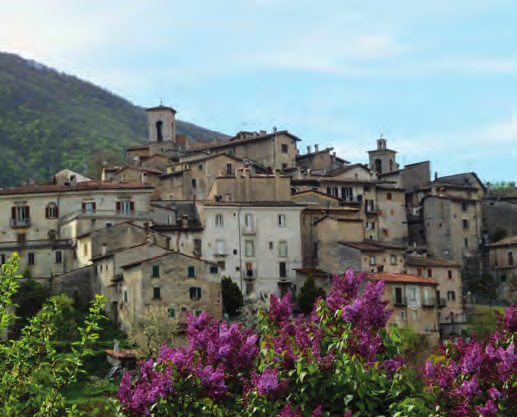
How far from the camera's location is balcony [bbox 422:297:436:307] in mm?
79688

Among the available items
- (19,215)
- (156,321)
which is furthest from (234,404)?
(19,215)

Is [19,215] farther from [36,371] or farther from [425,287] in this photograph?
[36,371]

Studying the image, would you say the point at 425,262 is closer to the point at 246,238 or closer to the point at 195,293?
the point at 246,238

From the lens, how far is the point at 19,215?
86438mm

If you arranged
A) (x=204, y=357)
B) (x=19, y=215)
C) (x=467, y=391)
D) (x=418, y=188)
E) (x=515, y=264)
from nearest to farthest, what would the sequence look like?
(x=467, y=391)
(x=204, y=357)
(x=19, y=215)
(x=515, y=264)
(x=418, y=188)

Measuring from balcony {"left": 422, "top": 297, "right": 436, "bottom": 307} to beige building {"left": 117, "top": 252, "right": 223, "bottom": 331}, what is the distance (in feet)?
53.9

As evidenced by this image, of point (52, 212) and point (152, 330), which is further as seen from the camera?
point (52, 212)

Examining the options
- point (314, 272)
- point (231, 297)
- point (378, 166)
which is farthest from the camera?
point (378, 166)

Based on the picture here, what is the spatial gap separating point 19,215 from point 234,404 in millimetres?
73487

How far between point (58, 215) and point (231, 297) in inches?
717

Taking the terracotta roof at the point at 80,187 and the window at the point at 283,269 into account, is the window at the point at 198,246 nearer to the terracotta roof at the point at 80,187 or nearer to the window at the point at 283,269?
the window at the point at 283,269

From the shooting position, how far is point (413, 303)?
259 feet

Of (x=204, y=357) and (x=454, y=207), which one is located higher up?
(x=454, y=207)

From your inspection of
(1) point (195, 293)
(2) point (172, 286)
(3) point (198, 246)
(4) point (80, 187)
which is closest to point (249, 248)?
(3) point (198, 246)
